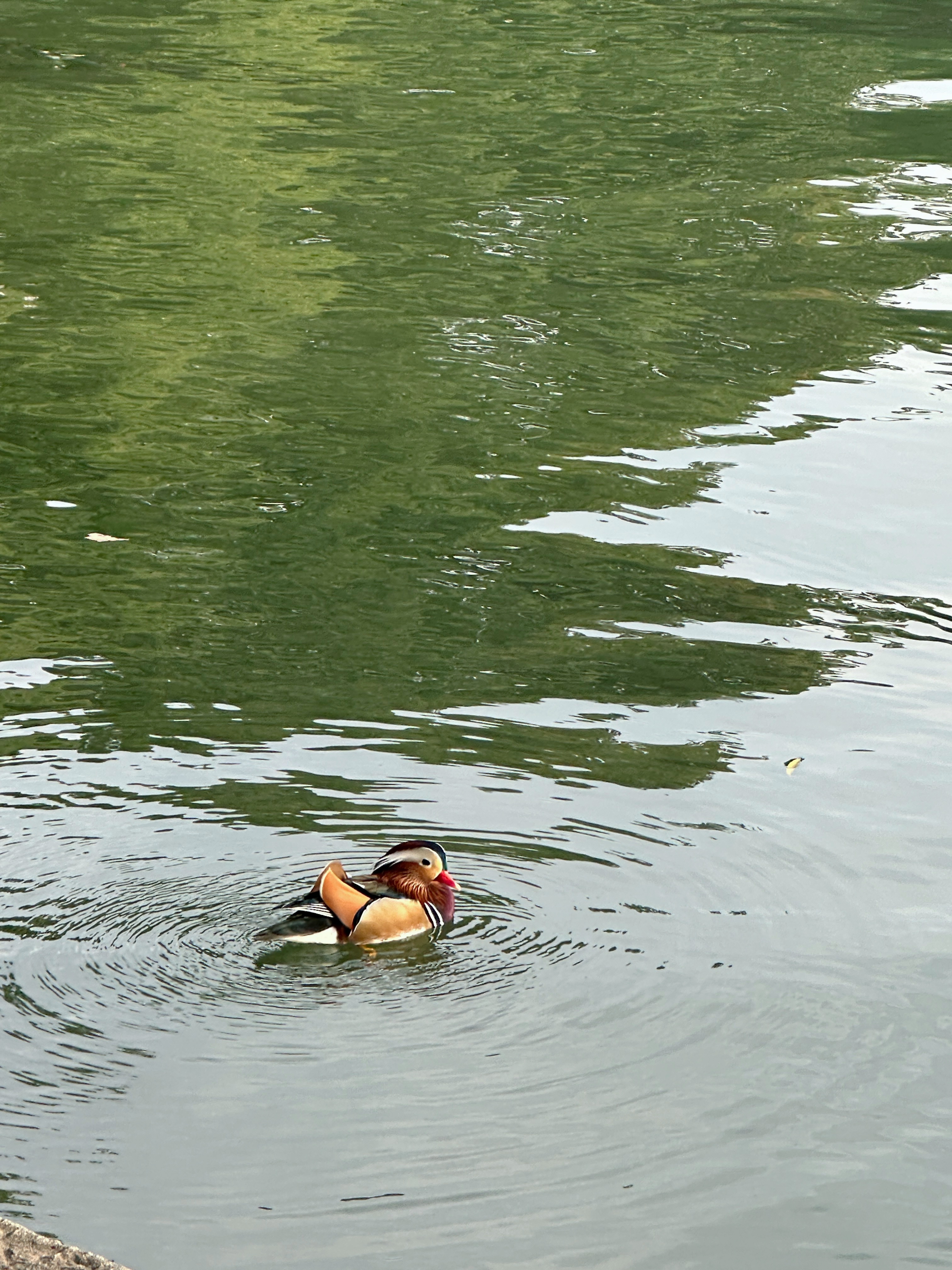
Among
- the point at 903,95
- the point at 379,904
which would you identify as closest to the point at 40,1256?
the point at 379,904

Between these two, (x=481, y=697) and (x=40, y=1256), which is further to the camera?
(x=481, y=697)

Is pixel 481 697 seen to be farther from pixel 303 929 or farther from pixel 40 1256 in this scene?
pixel 40 1256

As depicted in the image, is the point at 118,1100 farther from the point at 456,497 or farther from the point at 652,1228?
the point at 456,497

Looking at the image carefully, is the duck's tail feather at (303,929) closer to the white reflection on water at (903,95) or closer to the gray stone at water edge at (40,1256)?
the gray stone at water edge at (40,1256)

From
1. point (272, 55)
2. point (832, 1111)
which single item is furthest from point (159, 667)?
point (272, 55)

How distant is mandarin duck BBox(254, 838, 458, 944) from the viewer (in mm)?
6422

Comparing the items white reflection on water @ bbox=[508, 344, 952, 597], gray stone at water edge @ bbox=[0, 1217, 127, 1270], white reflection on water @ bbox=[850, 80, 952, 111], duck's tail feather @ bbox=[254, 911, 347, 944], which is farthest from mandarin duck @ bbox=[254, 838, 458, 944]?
white reflection on water @ bbox=[850, 80, 952, 111]

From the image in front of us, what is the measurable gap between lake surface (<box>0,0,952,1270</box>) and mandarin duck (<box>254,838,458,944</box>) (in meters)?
0.10

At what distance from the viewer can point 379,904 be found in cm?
645

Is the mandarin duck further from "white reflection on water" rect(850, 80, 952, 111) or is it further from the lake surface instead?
"white reflection on water" rect(850, 80, 952, 111)

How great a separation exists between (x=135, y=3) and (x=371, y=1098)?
75.2 ft

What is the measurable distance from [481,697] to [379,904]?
7.30 ft

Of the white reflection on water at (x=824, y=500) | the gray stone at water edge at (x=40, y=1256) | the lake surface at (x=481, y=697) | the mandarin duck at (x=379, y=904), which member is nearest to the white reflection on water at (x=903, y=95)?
the lake surface at (x=481, y=697)

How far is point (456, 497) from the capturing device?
36.5ft
